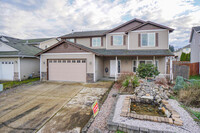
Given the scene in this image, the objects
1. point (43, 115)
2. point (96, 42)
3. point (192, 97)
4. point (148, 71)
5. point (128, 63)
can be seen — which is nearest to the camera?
point (43, 115)

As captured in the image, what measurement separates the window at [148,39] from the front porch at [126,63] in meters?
1.47

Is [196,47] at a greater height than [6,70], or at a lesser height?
greater

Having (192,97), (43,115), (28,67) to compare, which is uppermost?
(28,67)

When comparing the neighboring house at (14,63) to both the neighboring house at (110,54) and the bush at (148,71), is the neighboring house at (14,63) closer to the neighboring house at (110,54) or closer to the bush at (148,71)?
the neighboring house at (110,54)

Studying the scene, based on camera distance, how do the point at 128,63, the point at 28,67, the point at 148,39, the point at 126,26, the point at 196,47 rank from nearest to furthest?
1. the point at 148,39
2. the point at 128,63
3. the point at 28,67
4. the point at 126,26
5. the point at 196,47

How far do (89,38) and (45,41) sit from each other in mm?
13801

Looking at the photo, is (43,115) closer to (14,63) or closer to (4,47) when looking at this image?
(14,63)

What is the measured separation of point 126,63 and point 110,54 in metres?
2.51

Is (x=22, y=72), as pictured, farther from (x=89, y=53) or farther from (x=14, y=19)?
(x=89, y=53)

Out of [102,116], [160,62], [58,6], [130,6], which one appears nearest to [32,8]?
[58,6]

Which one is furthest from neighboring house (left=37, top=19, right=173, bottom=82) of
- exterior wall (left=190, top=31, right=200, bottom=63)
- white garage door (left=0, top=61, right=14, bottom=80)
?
exterior wall (left=190, top=31, right=200, bottom=63)

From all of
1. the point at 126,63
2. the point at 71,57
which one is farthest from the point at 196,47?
the point at 71,57

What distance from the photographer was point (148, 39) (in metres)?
11.9

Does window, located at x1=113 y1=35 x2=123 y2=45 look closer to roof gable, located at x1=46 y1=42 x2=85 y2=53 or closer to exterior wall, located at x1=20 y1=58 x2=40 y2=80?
roof gable, located at x1=46 y1=42 x2=85 y2=53
